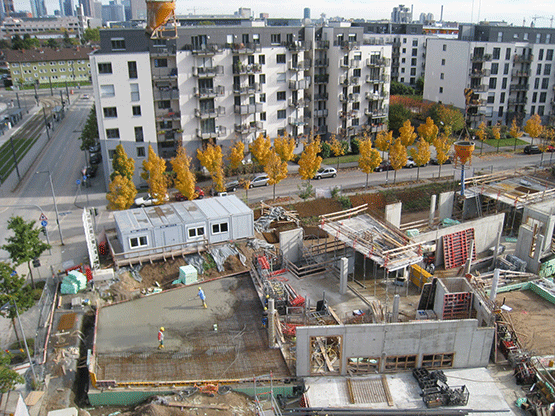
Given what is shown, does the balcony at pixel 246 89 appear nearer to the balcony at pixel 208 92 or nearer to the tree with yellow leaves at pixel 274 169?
the balcony at pixel 208 92

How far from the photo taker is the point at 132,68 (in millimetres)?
49375

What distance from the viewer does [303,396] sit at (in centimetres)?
2189

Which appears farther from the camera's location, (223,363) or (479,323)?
(479,323)

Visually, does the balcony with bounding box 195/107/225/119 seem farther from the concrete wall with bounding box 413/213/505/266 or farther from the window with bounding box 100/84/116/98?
the concrete wall with bounding box 413/213/505/266

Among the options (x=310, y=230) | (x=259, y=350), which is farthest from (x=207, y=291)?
(x=310, y=230)

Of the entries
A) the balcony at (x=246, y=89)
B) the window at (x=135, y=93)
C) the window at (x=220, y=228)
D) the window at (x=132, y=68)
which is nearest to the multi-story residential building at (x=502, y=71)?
the balcony at (x=246, y=89)

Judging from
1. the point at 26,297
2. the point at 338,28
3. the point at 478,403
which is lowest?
the point at 478,403

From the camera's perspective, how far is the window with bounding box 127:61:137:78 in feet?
161

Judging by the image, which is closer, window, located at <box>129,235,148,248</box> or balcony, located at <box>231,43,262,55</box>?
window, located at <box>129,235,148,248</box>

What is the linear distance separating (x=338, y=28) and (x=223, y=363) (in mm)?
49555

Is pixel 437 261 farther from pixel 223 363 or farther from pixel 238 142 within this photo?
pixel 238 142

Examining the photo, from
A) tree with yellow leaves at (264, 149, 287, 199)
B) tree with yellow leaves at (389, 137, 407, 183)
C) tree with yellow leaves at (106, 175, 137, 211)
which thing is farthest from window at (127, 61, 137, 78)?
tree with yellow leaves at (389, 137, 407, 183)

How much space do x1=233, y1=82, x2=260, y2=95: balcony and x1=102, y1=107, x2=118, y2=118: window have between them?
45.4 ft

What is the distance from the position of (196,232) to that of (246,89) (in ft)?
84.7
